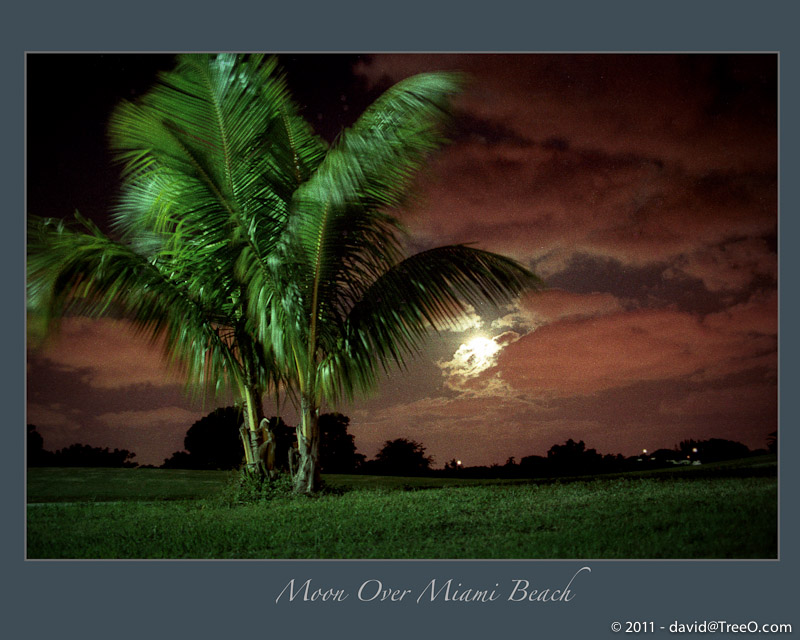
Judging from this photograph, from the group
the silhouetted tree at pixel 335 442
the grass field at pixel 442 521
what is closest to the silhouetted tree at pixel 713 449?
the grass field at pixel 442 521

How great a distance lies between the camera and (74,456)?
7.37 meters

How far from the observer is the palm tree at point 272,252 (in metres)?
6.65

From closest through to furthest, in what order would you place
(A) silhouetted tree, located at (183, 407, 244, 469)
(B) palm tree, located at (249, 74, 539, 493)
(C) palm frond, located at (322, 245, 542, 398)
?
(B) palm tree, located at (249, 74, 539, 493), (C) palm frond, located at (322, 245, 542, 398), (A) silhouetted tree, located at (183, 407, 244, 469)

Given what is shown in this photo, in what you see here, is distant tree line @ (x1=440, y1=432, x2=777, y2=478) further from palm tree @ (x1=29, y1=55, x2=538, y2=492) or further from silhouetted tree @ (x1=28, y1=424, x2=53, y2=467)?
silhouetted tree @ (x1=28, y1=424, x2=53, y2=467)

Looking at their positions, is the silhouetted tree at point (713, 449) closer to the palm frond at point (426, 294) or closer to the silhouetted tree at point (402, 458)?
the palm frond at point (426, 294)

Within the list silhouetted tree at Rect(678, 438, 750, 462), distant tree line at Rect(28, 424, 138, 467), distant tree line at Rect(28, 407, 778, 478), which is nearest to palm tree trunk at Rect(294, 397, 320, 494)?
distant tree line at Rect(28, 407, 778, 478)

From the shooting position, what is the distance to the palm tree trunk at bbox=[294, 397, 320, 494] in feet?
26.4

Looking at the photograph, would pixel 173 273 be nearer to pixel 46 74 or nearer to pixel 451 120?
pixel 46 74

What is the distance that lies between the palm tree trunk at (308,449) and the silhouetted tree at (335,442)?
346 mm

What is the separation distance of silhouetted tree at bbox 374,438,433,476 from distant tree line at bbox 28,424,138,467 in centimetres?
289

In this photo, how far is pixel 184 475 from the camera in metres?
9.26

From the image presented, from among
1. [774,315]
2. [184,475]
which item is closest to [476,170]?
[774,315]

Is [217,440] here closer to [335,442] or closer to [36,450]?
[335,442]

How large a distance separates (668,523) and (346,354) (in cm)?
347
